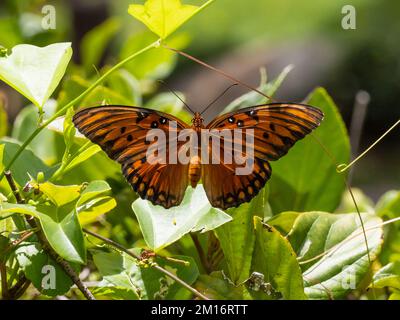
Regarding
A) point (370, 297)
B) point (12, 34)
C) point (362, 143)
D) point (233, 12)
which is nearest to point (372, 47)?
point (362, 143)

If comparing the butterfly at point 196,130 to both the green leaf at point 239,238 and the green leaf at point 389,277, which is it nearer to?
the green leaf at point 239,238

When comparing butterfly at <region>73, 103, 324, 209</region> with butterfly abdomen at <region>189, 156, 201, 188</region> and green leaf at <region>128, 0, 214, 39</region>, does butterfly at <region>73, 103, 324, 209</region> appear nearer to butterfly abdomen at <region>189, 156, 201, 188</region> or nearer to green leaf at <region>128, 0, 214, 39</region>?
butterfly abdomen at <region>189, 156, 201, 188</region>

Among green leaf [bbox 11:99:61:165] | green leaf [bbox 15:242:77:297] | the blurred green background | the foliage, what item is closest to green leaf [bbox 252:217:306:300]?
the foliage

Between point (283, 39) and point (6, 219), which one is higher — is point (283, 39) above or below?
above

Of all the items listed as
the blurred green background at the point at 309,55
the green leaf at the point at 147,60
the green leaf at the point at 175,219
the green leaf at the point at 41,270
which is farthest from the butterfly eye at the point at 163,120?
the blurred green background at the point at 309,55

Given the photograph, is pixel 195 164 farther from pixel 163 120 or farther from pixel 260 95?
pixel 260 95
